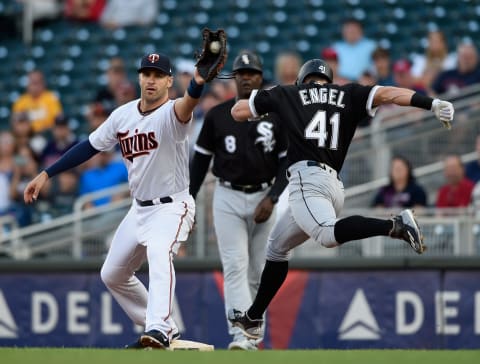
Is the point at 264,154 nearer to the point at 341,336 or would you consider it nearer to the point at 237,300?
the point at 237,300

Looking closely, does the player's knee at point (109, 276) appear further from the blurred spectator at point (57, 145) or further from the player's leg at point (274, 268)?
the blurred spectator at point (57, 145)

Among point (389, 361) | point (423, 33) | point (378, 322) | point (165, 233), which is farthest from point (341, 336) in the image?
point (423, 33)

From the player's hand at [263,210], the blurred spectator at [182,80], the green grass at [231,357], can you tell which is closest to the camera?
the green grass at [231,357]

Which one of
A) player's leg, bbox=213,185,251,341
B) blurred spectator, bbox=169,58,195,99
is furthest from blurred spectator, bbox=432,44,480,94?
player's leg, bbox=213,185,251,341

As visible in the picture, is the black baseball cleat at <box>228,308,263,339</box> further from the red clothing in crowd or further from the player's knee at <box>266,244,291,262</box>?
the red clothing in crowd

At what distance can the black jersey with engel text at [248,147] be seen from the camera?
9016 mm

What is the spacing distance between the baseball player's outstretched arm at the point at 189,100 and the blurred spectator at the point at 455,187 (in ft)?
13.4


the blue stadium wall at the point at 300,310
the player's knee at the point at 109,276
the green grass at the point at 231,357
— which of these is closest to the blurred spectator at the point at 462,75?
the blue stadium wall at the point at 300,310

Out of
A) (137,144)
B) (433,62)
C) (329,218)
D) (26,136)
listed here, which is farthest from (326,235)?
(26,136)

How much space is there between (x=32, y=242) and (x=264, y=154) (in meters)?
3.93

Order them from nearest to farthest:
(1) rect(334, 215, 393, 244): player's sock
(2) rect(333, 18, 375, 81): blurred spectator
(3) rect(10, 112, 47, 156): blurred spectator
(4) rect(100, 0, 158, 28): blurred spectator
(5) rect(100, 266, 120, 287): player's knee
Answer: (1) rect(334, 215, 393, 244): player's sock < (5) rect(100, 266, 120, 287): player's knee < (2) rect(333, 18, 375, 81): blurred spectator < (3) rect(10, 112, 47, 156): blurred spectator < (4) rect(100, 0, 158, 28): blurred spectator

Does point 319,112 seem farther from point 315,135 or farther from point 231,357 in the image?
point 231,357

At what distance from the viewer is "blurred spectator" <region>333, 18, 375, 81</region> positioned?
46.4ft

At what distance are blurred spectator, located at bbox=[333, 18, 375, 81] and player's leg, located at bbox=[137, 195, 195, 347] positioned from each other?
6637 mm
